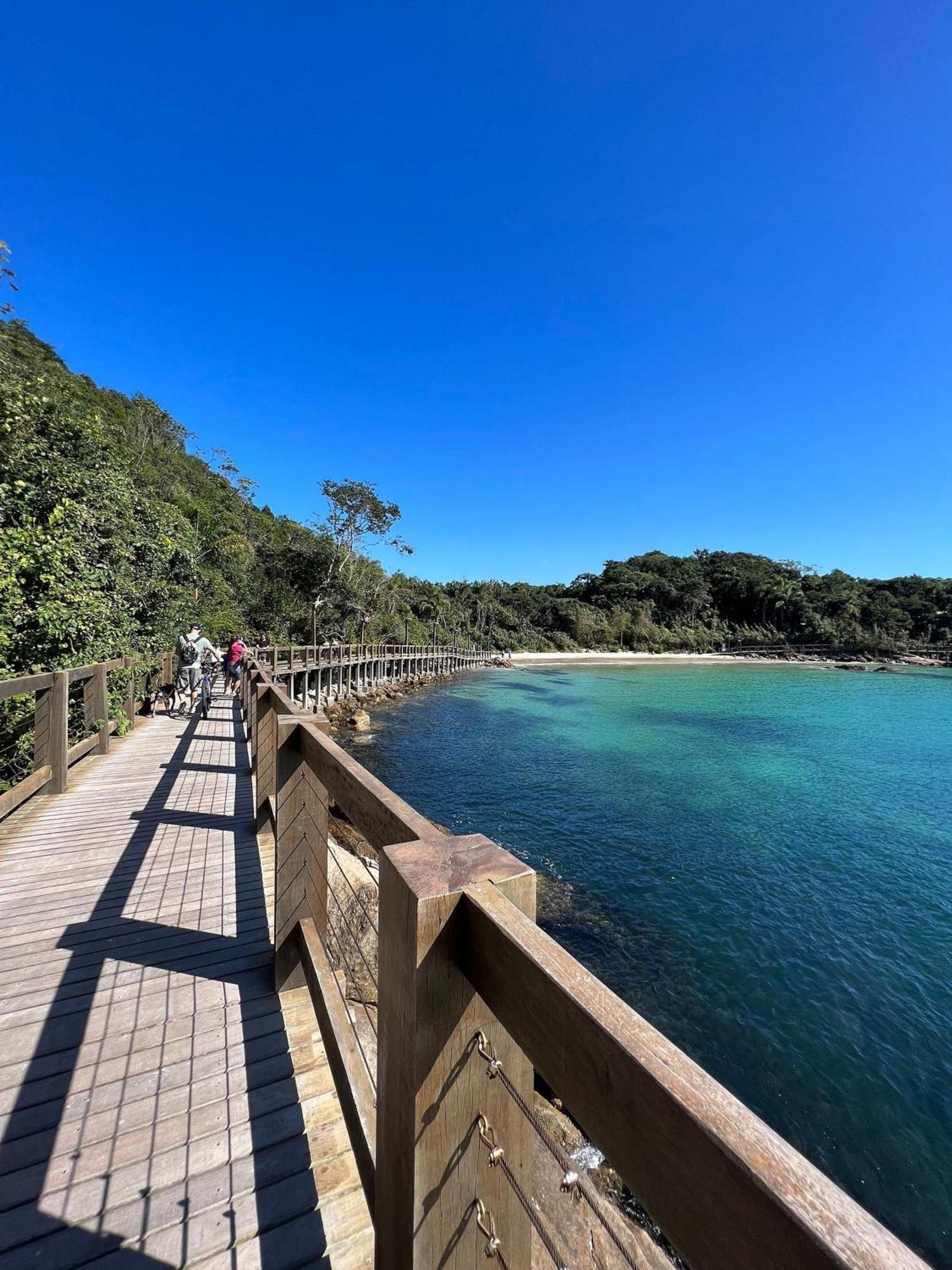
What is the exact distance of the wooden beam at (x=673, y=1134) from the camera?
45 centimetres

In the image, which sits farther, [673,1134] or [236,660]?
[236,660]

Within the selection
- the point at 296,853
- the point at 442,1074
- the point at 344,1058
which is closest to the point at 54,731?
the point at 296,853

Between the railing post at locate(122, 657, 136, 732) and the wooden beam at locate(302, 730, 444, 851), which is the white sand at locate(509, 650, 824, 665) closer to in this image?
the railing post at locate(122, 657, 136, 732)

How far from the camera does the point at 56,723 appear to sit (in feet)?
15.3

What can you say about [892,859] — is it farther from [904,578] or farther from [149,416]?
[904,578]

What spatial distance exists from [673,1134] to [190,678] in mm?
10284

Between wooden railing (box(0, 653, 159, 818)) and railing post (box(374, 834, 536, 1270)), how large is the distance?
159 inches

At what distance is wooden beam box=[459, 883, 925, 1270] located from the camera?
448 mm

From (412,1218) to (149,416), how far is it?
5127cm

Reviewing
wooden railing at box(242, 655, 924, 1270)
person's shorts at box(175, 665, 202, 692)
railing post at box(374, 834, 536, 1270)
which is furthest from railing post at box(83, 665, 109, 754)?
railing post at box(374, 834, 536, 1270)

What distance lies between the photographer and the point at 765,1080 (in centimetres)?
437

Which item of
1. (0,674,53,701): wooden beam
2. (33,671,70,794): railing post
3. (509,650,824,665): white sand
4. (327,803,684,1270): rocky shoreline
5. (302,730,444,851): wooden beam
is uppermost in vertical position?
A: (0,674,53,701): wooden beam

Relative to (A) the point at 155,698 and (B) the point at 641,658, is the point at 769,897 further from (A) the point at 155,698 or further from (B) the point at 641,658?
(B) the point at 641,658

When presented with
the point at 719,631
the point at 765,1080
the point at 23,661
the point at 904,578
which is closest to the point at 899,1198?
the point at 765,1080
